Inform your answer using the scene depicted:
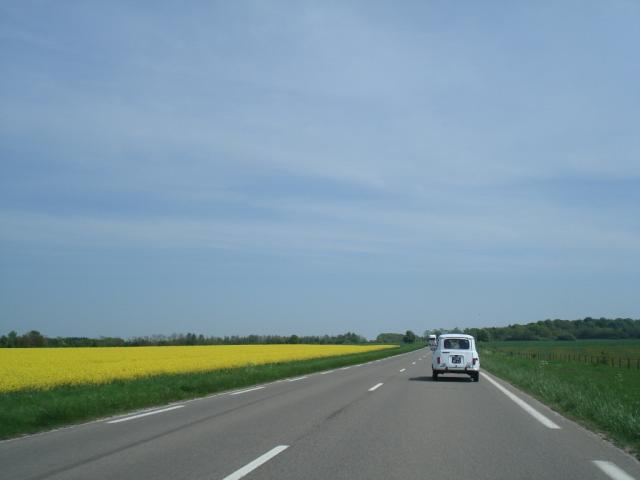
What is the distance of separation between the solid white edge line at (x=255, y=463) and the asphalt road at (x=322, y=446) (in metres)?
0.01

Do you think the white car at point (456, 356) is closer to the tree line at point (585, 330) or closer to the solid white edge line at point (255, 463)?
the solid white edge line at point (255, 463)

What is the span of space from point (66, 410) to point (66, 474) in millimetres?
5607

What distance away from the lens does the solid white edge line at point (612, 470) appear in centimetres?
711

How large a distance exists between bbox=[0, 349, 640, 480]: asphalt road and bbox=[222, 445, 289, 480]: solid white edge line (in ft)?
0.05

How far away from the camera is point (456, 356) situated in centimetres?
2394

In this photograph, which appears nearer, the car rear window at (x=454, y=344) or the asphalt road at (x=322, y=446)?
the asphalt road at (x=322, y=446)

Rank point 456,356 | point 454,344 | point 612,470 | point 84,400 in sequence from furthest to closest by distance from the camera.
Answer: point 454,344 → point 456,356 → point 84,400 → point 612,470

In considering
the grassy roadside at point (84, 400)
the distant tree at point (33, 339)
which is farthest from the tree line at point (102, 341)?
the grassy roadside at point (84, 400)

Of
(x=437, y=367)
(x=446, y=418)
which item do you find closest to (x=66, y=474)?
(x=446, y=418)

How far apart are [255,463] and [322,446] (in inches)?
59.3

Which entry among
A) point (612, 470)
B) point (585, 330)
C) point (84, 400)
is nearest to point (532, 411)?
point (612, 470)

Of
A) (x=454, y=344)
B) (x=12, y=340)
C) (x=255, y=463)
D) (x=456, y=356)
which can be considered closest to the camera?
(x=255, y=463)

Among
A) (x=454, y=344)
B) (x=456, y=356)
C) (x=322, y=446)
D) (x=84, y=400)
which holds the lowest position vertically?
(x=322, y=446)

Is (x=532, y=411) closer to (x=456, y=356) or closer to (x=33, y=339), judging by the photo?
(x=456, y=356)
